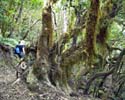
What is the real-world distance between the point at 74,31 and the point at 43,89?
207 cm

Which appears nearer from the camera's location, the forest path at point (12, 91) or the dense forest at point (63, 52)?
the forest path at point (12, 91)

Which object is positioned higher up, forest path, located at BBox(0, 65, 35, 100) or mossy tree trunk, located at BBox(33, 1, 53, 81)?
mossy tree trunk, located at BBox(33, 1, 53, 81)

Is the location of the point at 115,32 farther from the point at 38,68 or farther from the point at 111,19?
the point at 38,68

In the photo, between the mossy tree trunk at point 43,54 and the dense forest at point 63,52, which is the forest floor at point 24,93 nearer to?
the dense forest at point 63,52

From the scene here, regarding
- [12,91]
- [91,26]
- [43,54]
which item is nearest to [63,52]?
[43,54]

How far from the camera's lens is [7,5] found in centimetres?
1498

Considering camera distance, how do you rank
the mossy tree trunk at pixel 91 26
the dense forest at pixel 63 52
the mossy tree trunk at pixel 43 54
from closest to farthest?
1. the mossy tree trunk at pixel 91 26
2. the dense forest at pixel 63 52
3. the mossy tree trunk at pixel 43 54

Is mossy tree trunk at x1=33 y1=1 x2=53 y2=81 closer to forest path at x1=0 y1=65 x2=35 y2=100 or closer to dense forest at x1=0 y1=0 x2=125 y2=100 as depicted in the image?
dense forest at x1=0 y1=0 x2=125 y2=100

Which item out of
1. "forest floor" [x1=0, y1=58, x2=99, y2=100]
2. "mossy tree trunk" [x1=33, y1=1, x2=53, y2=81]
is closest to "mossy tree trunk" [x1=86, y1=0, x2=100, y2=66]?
"mossy tree trunk" [x1=33, y1=1, x2=53, y2=81]

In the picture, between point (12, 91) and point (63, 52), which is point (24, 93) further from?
point (63, 52)

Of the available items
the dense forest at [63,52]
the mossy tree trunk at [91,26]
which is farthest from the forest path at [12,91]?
the mossy tree trunk at [91,26]

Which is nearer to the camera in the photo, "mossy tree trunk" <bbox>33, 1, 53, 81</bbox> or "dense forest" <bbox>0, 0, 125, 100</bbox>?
"dense forest" <bbox>0, 0, 125, 100</bbox>

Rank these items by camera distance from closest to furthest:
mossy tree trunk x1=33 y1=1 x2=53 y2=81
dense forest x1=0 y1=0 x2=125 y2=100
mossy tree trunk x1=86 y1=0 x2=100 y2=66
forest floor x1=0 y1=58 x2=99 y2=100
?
mossy tree trunk x1=86 y1=0 x2=100 y2=66, forest floor x1=0 y1=58 x2=99 y2=100, dense forest x1=0 y1=0 x2=125 y2=100, mossy tree trunk x1=33 y1=1 x2=53 y2=81

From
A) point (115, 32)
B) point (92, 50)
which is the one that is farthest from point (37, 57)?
point (115, 32)
